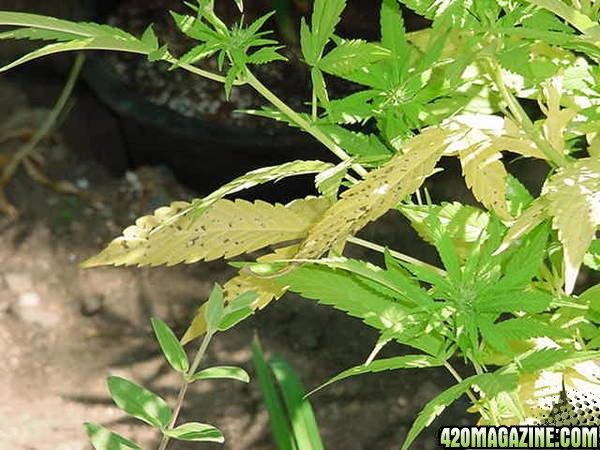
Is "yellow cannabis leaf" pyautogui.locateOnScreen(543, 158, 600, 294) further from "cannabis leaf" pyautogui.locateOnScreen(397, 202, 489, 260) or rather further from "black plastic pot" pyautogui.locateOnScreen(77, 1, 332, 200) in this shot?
"black plastic pot" pyautogui.locateOnScreen(77, 1, 332, 200)

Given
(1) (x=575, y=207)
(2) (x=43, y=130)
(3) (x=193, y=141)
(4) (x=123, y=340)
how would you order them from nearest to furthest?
(1) (x=575, y=207) < (4) (x=123, y=340) < (3) (x=193, y=141) < (2) (x=43, y=130)

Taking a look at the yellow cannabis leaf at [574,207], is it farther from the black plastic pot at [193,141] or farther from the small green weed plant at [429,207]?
the black plastic pot at [193,141]

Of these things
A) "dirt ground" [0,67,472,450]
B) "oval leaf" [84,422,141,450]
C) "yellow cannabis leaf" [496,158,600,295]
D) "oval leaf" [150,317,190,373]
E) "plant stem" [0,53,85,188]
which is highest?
"yellow cannabis leaf" [496,158,600,295]

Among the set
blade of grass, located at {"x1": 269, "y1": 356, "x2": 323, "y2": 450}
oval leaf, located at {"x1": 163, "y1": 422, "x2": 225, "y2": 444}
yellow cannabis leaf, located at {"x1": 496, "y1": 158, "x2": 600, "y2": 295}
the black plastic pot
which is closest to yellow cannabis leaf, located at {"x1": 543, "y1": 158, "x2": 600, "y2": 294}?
yellow cannabis leaf, located at {"x1": 496, "y1": 158, "x2": 600, "y2": 295}

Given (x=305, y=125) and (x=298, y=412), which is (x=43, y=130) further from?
(x=305, y=125)

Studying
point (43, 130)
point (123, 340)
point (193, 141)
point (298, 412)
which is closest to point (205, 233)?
point (298, 412)

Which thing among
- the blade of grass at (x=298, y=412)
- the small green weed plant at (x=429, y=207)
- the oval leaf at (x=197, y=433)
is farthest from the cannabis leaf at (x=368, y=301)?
the blade of grass at (x=298, y=412)
